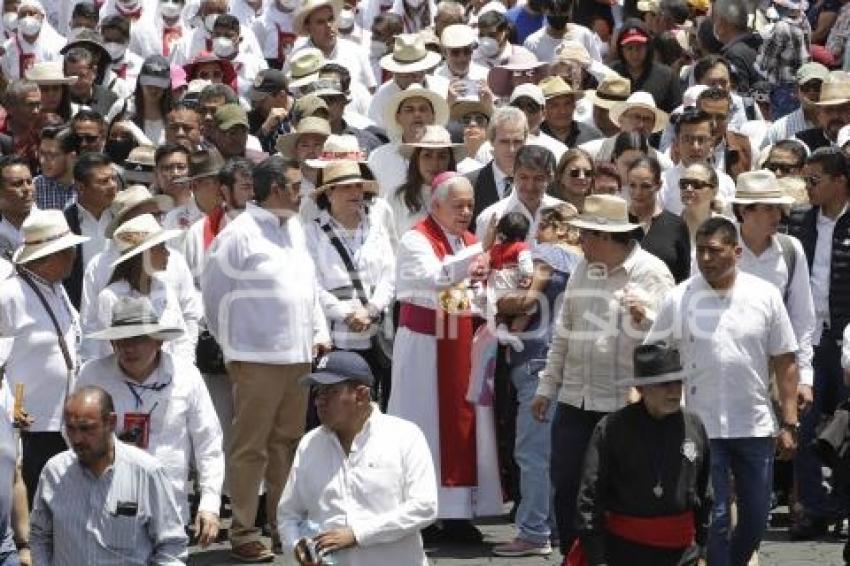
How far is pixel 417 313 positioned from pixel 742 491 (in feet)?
8.35

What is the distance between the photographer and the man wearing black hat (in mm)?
11320

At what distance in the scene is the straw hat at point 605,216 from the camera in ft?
43.0

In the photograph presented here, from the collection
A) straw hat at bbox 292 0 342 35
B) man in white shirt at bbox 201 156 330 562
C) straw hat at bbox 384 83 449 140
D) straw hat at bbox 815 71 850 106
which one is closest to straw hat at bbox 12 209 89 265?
man in white shirt at bbox 201 156 330 562

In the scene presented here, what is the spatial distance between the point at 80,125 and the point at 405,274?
136 inches

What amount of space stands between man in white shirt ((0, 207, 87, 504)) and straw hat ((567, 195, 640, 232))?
105 inches

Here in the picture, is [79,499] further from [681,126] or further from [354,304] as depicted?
[681,126]

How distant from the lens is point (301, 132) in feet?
55.5

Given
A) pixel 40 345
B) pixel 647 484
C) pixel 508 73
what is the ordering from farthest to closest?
pixel 508 73 → pixel 40 345 → pixel 647 484

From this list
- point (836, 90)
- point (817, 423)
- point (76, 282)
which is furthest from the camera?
point (836, 90)

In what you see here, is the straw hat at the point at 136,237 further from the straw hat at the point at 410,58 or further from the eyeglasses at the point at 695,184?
the straw hat at the point at 410,58

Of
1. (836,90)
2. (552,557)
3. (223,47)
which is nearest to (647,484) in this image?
(552,557)

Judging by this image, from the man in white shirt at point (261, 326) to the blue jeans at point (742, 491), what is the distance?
103 inches

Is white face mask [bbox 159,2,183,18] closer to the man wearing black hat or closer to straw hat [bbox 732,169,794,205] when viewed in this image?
straw hat [bbox 732,169,794,205]

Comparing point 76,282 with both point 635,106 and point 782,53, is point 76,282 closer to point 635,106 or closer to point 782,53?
point 635,106
